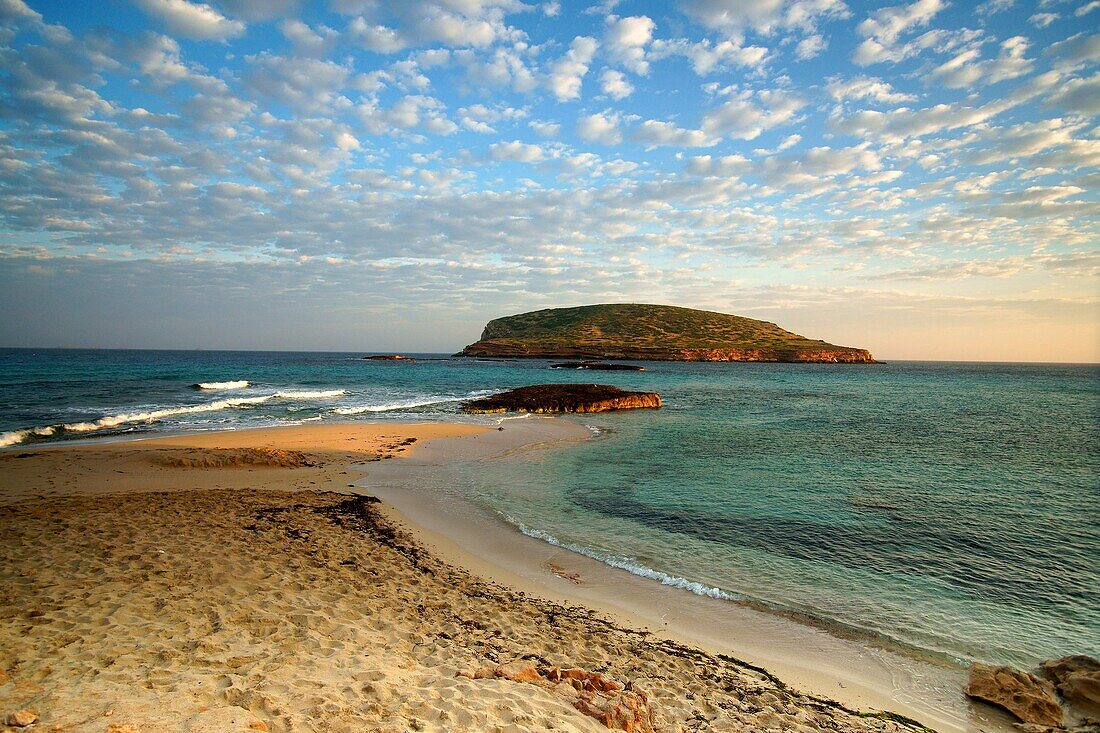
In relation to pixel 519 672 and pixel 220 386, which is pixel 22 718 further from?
pixel 220 386

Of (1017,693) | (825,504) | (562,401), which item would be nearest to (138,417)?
(562,401)

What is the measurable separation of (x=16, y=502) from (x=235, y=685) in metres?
11.1

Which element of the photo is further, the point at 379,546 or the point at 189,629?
Answer: the point at 379,546

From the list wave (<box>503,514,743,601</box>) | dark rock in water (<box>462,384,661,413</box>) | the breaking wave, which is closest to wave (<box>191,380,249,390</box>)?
the breaking wave

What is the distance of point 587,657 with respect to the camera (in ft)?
20.5

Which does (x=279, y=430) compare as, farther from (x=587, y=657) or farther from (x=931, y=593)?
(x=931, y=593)

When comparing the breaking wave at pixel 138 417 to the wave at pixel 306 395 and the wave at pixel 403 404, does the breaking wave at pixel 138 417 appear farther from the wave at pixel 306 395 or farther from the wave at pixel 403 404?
the wave at pixel 403 404

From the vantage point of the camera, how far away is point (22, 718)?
12.6 ft

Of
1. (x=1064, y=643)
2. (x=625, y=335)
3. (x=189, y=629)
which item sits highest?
(x=625, y=335)

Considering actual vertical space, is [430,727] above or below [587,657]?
above

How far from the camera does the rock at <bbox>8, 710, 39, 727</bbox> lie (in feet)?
12.6

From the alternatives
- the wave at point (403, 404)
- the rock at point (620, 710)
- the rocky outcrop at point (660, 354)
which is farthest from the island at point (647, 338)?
the rock at point (620, 710)

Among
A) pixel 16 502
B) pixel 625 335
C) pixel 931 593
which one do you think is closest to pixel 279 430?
pixel 16 502

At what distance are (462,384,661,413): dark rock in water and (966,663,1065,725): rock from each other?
29894mm
